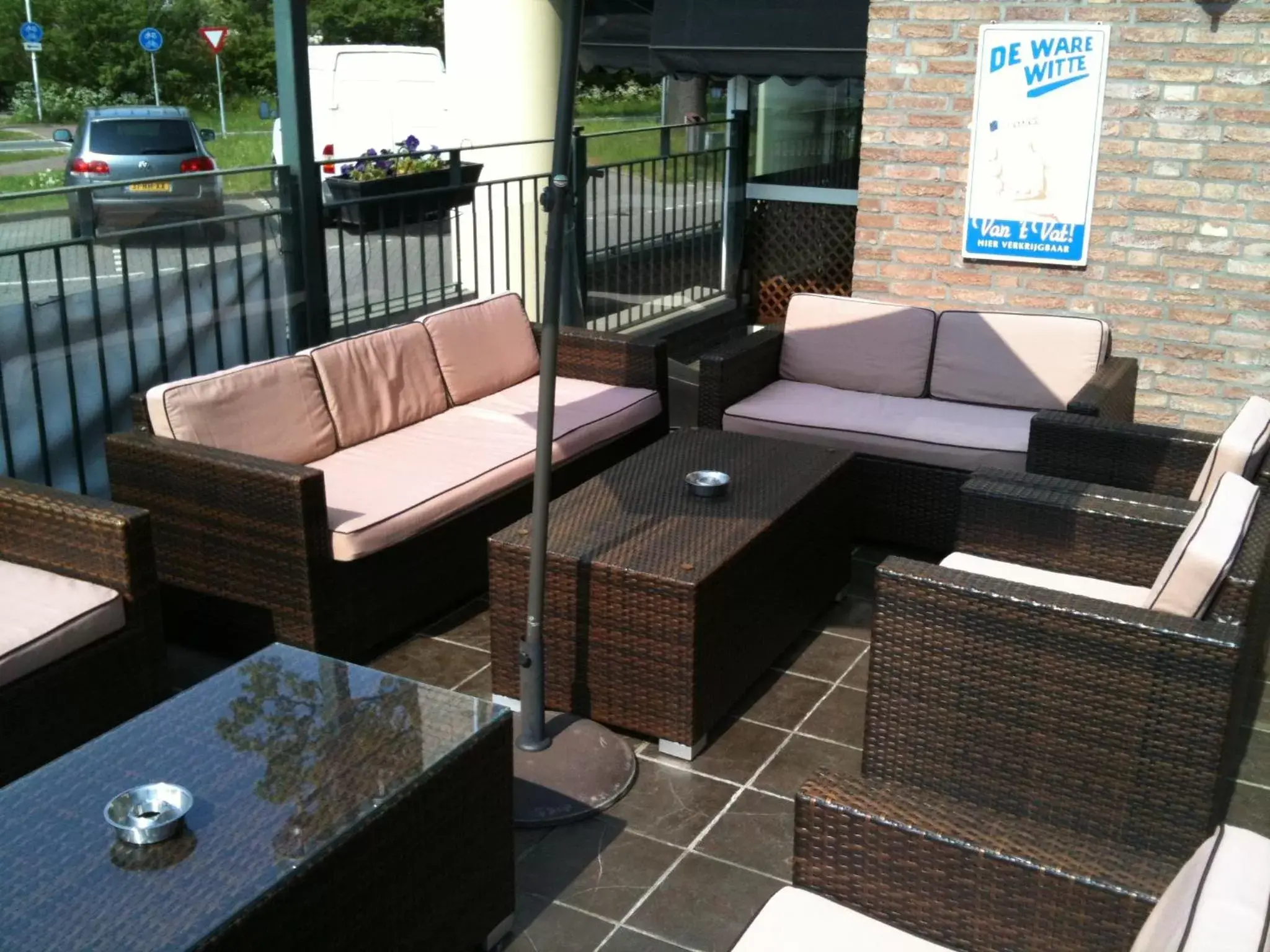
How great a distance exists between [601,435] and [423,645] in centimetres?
134

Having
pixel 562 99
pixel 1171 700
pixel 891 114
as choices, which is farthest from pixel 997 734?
pixel 891 114

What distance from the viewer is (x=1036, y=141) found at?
21.4ft

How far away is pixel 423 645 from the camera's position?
4559mm

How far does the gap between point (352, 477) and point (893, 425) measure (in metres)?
2.21

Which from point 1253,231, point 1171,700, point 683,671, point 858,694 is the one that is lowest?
point 858,694

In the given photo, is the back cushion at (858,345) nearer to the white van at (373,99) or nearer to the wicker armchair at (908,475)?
the wicker armchair at (908,475)

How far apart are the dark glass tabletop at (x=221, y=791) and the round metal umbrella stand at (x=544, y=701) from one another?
0.65m

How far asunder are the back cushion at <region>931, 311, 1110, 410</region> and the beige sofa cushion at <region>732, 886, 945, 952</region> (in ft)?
12.1

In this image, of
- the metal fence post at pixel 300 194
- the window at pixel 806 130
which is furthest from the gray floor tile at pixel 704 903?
the window at pixel 806 130

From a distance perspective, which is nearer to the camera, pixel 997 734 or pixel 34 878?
pixel 34 878

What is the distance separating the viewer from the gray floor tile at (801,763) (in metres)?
3.71

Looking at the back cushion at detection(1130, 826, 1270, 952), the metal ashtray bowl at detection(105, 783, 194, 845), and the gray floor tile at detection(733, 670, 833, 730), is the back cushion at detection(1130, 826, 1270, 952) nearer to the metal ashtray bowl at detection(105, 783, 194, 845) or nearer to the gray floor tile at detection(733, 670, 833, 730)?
the metal ashtray bowl at detection(105, 783, 194, 845)

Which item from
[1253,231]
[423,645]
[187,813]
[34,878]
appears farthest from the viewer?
[1253,231]

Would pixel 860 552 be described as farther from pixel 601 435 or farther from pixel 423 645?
pixel 423 645
